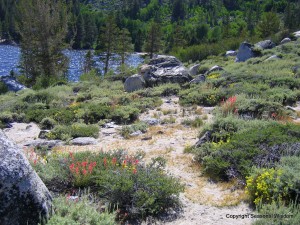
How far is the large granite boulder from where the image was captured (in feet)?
62.2

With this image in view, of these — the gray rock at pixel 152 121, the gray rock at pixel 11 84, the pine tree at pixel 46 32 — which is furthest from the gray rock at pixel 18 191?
the gray rock at pixel 11 84

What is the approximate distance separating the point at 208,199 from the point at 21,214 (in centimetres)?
319

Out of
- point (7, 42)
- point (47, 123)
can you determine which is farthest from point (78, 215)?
point (7, 42)

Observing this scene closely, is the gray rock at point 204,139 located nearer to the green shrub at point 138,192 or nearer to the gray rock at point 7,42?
the green shrub at point 138,192

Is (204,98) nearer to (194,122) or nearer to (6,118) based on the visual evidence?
(194,122)

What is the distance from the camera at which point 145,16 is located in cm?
15788

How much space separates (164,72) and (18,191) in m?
16.1

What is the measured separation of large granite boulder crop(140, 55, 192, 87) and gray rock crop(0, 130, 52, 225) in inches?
594

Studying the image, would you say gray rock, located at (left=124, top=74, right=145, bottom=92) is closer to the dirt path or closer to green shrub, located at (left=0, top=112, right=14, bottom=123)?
the dirt path

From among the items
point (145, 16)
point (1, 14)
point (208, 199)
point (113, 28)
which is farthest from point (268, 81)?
point (145, 16)

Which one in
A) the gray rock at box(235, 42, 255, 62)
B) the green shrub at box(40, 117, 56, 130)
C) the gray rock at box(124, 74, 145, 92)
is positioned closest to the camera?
the green shrub at box(40, 117, 56, 130)

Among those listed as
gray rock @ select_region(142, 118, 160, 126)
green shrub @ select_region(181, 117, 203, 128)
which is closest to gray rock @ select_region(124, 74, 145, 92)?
gray rock @ select_region(142, 118, 160, 126)

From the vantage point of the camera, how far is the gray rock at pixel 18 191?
3.80 m

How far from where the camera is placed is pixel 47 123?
12.2 metres
